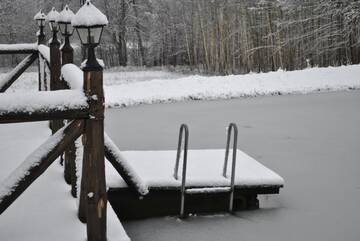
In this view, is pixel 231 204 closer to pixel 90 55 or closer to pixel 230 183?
pixel 230 183

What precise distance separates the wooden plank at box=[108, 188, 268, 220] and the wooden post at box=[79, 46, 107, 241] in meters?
2.01

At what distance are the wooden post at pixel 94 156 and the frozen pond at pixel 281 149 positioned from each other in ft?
5.61

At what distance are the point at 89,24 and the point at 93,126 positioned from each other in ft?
1.99

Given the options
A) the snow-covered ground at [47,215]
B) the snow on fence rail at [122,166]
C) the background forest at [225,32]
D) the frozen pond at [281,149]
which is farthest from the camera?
the background forest at [225,32]

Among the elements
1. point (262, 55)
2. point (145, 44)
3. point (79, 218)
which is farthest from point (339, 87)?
point (145, 44)

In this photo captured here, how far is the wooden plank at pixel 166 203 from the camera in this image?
5.09 m

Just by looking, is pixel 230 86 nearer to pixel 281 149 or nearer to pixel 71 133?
pixel 281 149

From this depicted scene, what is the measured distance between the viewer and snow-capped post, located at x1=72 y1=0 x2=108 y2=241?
275 cm

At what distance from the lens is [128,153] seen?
6.19 meters

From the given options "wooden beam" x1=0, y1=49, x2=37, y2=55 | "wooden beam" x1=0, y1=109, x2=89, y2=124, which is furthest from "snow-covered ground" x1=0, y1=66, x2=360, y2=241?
"wooden beam" x1=0, y1=49, x2=37, y2=55

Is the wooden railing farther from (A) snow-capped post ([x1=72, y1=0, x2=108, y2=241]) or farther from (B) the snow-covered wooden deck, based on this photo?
(B) the snow-covered wooden deck

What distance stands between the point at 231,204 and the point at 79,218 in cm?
220

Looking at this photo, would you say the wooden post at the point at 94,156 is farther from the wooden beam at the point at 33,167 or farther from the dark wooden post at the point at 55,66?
the dark wooden post at the point at 55,66

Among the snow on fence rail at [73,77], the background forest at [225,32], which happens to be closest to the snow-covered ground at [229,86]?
the background forest at [225,32]
